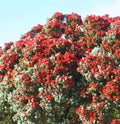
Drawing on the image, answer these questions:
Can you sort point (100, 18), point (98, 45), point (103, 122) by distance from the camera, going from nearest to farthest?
1. point (103, 122)
2. point (98, 45)
3. point (100, 18)

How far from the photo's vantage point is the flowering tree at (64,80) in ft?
74.9

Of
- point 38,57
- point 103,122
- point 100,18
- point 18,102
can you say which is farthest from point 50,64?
point 100,18

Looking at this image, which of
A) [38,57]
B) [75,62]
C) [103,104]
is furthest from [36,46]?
[103,104]

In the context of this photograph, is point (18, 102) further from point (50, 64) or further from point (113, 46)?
point (113, 46)

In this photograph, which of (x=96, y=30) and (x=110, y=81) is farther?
(x=96, y=30)

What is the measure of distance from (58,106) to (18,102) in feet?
7.91

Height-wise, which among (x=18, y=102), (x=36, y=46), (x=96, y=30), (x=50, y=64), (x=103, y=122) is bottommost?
(x=103, y=122)

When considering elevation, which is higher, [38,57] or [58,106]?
[38,57]

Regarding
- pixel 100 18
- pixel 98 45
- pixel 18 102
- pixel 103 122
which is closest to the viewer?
pixel 103 122

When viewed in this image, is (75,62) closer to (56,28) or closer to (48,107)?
(48,107)

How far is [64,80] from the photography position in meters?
23.5

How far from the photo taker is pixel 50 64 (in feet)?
80.2

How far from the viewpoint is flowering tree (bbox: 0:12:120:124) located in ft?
74.9

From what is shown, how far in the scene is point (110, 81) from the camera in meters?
22.8
